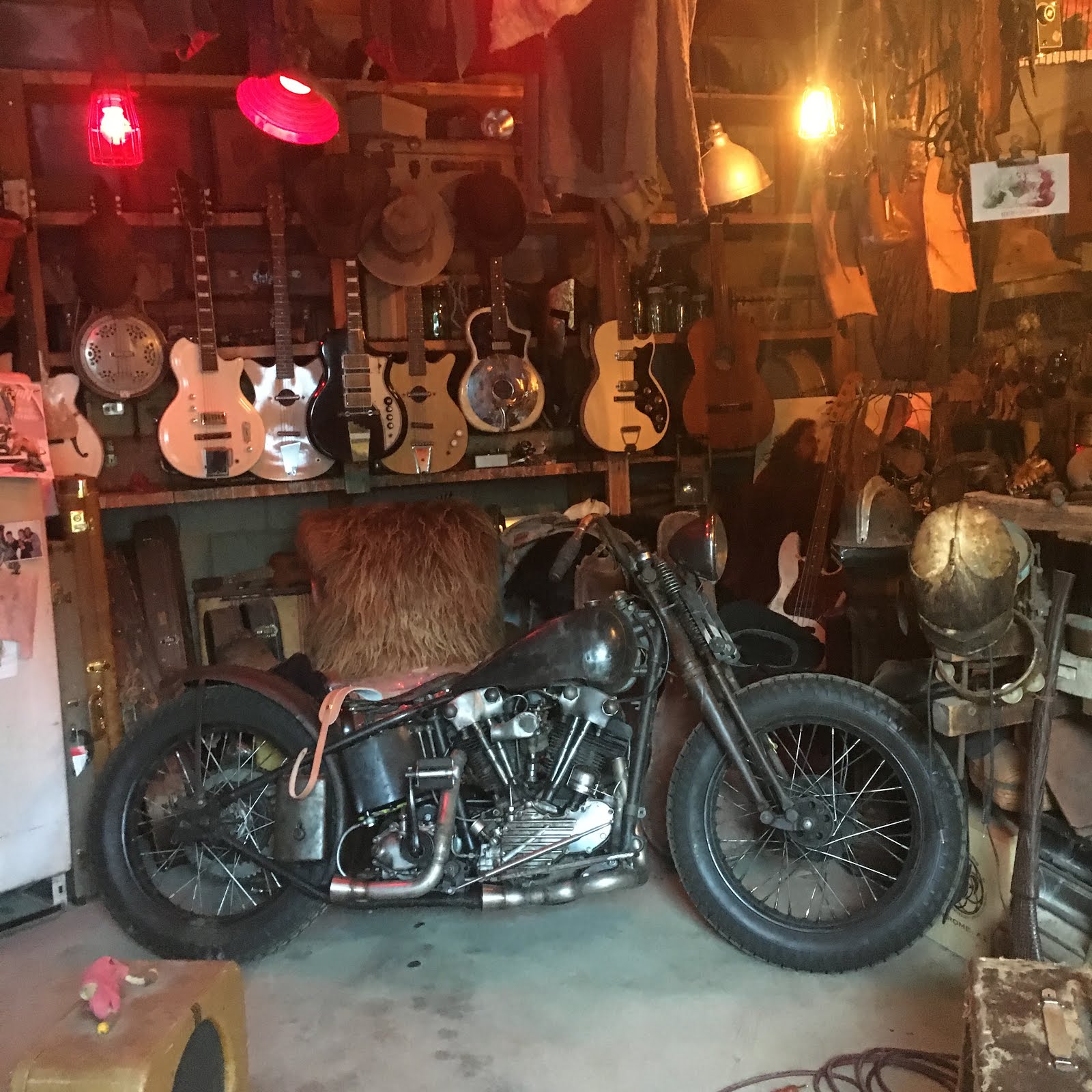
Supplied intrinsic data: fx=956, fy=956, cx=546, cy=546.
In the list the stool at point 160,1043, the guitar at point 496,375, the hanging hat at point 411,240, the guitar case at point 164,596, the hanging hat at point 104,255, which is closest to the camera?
the stool at point 160,1043

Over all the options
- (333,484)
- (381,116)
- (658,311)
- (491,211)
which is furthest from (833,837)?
(381,116)

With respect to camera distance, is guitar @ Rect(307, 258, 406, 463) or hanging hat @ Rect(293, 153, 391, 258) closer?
hanging hat @ Rect(293, 153, 391, 258)

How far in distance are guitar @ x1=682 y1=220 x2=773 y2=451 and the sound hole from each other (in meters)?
2.59

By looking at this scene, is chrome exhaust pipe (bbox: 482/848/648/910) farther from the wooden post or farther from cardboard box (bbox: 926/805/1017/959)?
the wooden post

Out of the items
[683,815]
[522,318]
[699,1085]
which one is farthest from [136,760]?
[522,318]

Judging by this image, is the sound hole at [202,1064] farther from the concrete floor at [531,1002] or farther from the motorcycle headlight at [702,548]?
the motorcycle headlight at [702,548]

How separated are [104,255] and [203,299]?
33 cm

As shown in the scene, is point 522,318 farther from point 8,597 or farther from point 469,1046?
point 469,1046

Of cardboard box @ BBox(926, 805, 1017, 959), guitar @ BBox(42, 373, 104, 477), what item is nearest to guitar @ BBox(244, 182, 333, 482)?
guitar @ BBox(42, 373, 104, 477)

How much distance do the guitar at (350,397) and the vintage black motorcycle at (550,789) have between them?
106 centimetres

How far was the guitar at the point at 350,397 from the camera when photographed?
10.5 ft

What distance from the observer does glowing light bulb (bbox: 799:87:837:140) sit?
→ 295 cm

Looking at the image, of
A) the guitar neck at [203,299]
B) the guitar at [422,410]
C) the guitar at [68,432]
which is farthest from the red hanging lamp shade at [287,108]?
the guitar at [68,432]

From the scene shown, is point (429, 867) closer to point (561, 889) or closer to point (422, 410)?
point (561, 889)
